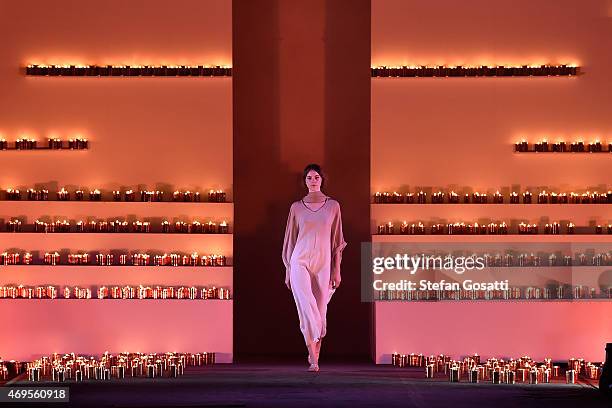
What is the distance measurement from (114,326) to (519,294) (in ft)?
11.6

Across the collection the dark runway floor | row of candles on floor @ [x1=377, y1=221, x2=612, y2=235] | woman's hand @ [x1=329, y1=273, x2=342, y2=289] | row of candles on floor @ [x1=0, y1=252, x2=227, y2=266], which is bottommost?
the dark runway floor

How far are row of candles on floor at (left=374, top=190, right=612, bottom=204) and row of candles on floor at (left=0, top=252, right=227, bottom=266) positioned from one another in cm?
163

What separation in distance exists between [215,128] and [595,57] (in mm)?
3543

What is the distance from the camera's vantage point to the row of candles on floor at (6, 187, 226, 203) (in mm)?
9828

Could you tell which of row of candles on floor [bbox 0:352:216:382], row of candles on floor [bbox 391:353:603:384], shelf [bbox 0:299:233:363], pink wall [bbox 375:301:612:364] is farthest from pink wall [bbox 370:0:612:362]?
row of candles on floor [bbox 0:352:216:382]

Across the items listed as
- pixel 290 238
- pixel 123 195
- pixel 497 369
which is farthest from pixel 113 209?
pixel 497 369

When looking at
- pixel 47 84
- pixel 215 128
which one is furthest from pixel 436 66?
pixel 47 84

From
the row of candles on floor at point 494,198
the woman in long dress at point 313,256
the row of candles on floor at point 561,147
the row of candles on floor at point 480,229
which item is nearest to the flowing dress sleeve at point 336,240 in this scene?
the woman in long dress at point 313,256

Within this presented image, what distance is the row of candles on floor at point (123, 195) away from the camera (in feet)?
32.2

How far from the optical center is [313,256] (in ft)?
28.7

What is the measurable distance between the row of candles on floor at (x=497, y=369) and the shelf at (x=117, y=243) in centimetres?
190

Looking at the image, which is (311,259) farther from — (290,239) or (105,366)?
(105,366)

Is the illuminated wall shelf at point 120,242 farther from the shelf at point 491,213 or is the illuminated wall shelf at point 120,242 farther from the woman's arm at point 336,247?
the shelf at point 491,213

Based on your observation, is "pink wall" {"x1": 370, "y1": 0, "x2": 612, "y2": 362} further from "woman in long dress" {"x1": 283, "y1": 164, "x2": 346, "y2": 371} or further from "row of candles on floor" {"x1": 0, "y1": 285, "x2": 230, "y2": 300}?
"row of candles on floor" {"x1": 0, "y1": 285, "x2": 230, "y2": 300}
